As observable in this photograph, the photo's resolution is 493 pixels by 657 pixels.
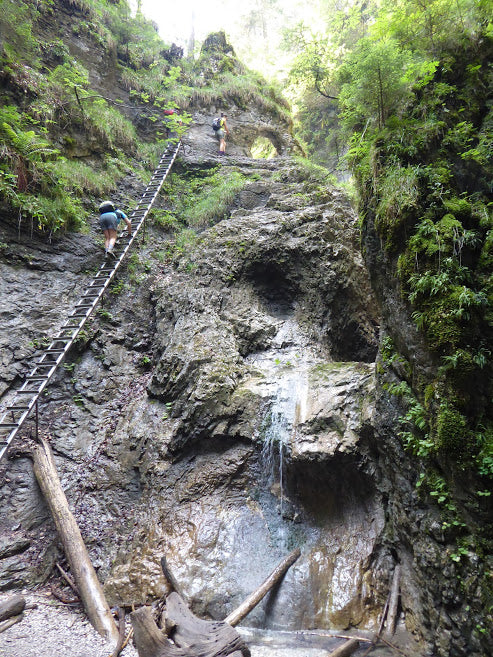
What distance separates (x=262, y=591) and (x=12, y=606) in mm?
3212

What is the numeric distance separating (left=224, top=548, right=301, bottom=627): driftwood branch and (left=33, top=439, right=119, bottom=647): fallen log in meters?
1.44

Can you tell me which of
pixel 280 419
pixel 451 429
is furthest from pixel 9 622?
pixel 451 429

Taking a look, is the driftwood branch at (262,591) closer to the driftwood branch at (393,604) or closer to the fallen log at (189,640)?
the fallen log at (189,640)

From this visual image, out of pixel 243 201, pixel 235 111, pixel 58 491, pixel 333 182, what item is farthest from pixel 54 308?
pixel 235 111

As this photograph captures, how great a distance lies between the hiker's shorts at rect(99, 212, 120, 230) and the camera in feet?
32.2

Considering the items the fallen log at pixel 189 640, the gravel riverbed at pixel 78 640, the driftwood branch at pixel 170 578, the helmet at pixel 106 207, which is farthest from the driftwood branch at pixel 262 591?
the helmet at pixel 106 207

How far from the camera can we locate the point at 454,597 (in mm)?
3508

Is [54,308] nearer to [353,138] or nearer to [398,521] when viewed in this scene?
[353,138]

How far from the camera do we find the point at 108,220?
9844 millimetres

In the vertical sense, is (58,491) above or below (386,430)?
below

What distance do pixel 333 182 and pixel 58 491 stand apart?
12.1 metres

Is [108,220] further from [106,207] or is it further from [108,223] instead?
[106,207]

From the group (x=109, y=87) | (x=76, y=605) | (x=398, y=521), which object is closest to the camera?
(x=398, y=521)

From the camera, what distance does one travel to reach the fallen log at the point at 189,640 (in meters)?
3.37
